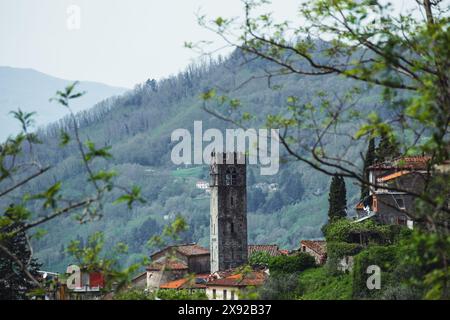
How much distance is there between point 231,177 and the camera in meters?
100

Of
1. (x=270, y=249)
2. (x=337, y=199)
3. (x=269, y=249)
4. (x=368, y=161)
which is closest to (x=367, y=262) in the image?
(x=368, y=161)

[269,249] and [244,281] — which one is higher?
[244,281]

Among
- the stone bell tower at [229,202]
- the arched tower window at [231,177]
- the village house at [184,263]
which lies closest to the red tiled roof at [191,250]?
the village house at [184,263]

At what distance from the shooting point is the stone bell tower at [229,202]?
3898 inches

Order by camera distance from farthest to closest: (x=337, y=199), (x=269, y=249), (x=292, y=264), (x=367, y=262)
Answer: (x=269, y=249) < (x=337, y=199) < (x=292, y=264) < (x=367, y=262)

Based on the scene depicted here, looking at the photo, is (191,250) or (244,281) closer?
(244,281)

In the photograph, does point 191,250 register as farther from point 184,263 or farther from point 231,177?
point 231,177

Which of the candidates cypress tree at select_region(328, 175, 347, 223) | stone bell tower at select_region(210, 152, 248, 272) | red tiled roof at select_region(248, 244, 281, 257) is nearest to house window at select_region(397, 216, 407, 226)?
cypress tree at select_region(328, 175, 347, 223)

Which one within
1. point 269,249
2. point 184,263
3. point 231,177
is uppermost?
point 231,177

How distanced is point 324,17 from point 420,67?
2.47 m

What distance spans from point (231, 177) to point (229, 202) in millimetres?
2350

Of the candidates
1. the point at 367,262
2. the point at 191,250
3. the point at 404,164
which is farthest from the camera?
the point at 191,250
